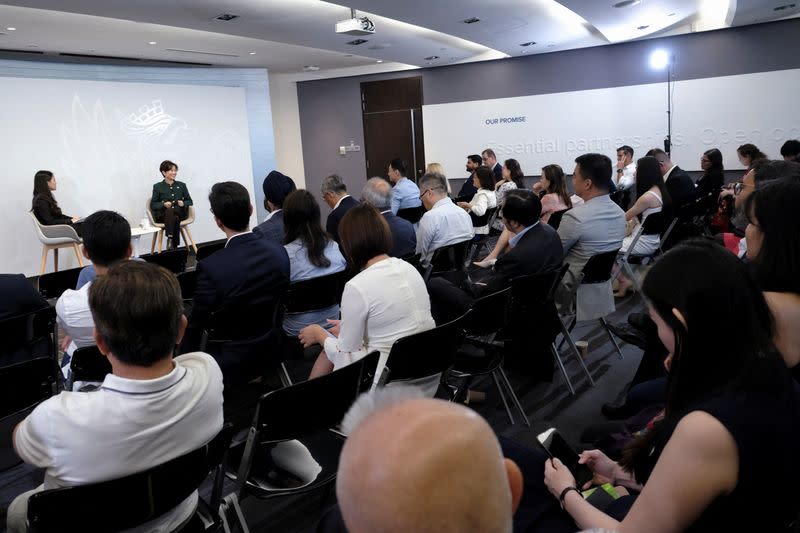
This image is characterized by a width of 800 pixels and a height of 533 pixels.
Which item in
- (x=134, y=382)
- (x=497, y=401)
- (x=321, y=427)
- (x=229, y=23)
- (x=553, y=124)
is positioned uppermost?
(x=229, y=23)

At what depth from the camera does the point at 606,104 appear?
10.6m

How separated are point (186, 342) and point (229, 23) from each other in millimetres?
5245

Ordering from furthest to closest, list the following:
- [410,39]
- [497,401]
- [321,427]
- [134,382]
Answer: [410,39], [497,401], [321,427], [134,382]

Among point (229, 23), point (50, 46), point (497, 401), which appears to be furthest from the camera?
point (50, 46)

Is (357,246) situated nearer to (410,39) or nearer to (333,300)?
(333,300)

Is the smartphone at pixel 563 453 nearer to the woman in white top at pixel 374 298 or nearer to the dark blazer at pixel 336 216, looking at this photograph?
the woman in white top at pixel 374 298

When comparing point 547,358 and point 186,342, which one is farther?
point 547,358

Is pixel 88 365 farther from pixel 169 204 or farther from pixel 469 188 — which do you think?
pixel 169 204

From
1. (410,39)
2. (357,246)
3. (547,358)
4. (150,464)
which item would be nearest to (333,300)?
(357,246)

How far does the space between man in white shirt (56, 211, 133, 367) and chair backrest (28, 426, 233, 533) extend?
56.5 inches

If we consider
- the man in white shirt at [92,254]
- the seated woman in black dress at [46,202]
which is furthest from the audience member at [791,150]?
the seated woman in black dress at [46,202]

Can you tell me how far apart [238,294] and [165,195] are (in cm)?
713

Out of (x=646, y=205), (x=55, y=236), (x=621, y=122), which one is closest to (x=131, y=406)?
(x=646, y=205)

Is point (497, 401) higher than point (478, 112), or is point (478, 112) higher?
point (478, 112)
